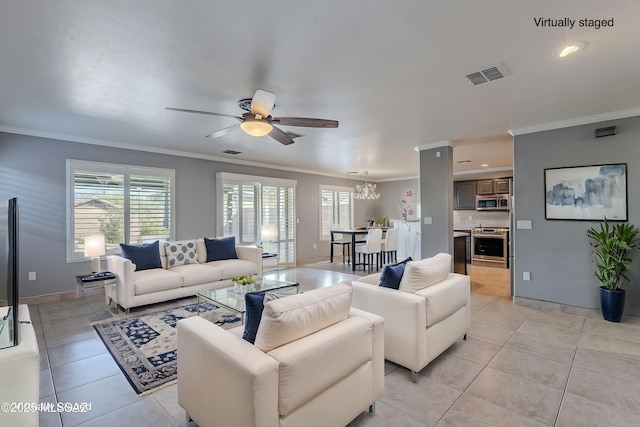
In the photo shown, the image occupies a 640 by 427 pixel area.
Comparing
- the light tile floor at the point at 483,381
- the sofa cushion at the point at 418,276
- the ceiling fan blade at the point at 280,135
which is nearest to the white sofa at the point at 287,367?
the light tile floor at the point at 483,381

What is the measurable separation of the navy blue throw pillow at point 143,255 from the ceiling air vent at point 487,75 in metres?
4.74

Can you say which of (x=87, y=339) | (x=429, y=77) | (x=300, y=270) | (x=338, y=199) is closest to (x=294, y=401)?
(x=429, y=77)

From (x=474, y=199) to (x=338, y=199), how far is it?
381 centimetres

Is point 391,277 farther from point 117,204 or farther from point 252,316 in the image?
point 117,204

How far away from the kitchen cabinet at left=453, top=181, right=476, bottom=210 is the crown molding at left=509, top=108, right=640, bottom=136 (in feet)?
14.1

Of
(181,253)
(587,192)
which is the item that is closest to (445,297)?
(587,192)

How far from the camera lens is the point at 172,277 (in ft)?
14.4

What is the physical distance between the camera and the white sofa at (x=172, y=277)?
4.03 metres

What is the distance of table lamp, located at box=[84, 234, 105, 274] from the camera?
4273 mm

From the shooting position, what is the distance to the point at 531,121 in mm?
4070

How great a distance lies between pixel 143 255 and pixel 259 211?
2895 millimetres

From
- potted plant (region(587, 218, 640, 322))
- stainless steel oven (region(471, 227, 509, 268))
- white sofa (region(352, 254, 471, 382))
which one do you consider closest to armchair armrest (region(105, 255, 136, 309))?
white sofa (region(352, 254, 471, 382))

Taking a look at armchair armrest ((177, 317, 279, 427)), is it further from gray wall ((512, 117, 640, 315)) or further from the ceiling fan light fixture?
gray wall ((512, 117, 640, 315))

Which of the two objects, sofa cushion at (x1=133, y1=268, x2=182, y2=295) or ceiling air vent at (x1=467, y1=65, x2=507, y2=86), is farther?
sofa cushion at (x1=133, y1=268, x2=182, y2=295)
